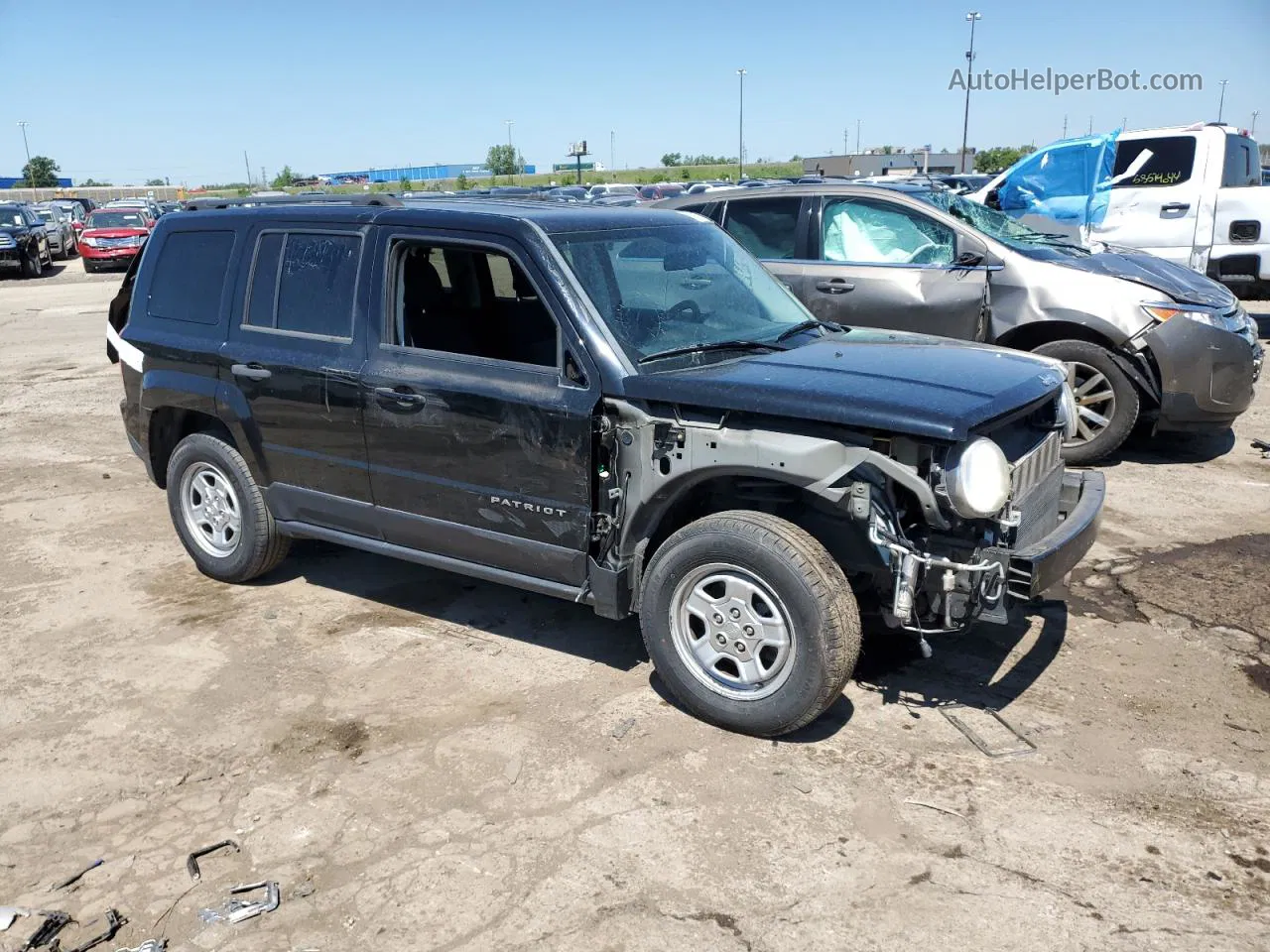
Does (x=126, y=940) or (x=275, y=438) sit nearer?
(x=126, y=940)

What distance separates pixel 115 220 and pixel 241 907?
29424mm

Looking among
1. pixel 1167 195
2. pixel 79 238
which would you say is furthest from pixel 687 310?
pixel 79 238

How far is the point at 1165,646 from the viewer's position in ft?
15.4

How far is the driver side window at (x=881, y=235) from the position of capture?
770 centimetres

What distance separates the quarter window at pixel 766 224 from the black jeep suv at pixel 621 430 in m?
3.02

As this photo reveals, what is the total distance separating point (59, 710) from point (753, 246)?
570 cm

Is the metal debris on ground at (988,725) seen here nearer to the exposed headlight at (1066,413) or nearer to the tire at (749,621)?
the tire at (749,621)

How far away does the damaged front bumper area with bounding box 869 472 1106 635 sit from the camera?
3625 millimetres

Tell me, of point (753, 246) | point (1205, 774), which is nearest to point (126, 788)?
point (1205, 774)

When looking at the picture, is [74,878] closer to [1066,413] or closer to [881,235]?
[1066,413]

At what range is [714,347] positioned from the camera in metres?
4.34

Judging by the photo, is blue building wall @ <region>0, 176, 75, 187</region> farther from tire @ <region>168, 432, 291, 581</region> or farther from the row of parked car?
tire @ <region>168, 432, 291, 581</region>

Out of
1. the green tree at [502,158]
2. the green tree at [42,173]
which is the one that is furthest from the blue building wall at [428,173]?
the green tree at [42,173]

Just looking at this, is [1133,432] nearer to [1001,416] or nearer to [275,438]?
[1001,416]
